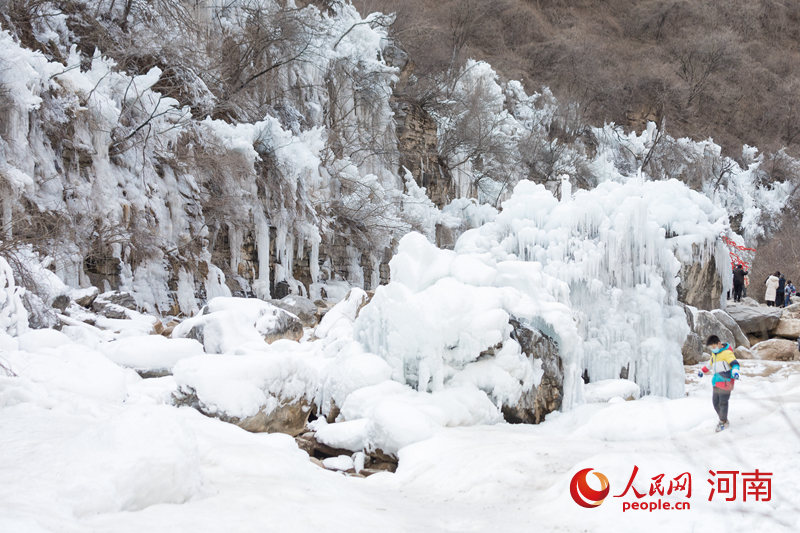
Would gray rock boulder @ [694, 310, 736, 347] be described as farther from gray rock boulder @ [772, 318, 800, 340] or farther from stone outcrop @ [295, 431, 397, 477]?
stone outcrop @ [295, 431, 397, 477]

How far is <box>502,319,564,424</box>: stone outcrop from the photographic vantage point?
21.8 ft

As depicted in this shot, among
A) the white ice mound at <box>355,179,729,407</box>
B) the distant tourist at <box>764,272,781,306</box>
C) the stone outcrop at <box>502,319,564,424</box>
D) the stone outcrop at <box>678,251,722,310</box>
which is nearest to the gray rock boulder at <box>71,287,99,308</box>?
the white ice mound at <box>355,179,729,407</box>

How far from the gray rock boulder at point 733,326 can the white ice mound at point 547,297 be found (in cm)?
261

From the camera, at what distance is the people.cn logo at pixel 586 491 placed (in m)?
3.17

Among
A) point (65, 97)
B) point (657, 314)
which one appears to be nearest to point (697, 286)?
point (657, 314)

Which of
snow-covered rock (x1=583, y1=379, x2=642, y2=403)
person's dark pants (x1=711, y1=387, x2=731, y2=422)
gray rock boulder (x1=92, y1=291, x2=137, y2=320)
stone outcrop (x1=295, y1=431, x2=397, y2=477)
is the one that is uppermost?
gray rock boulder (x1=92, y1=291, x2=137, y2=320)

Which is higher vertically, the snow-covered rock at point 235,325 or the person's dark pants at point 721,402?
the snow-covered rock at point 235,325

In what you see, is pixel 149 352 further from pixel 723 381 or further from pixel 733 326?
pixel 733 326

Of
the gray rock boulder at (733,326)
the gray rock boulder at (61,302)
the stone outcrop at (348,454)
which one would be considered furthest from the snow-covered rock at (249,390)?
the gray rock boulder at (733,326)

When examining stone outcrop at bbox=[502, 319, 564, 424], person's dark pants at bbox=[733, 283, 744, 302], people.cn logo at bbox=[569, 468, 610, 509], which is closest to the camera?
people.cn logo at bbox=[569, 468, 610, 509]

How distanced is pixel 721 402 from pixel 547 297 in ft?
11.3

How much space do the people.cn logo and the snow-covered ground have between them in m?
0.04

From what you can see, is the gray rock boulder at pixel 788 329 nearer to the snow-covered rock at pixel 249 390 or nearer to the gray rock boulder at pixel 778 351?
the gray rock boulder at pixel 778 351

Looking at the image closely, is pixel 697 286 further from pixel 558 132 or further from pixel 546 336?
pixel 558 132
